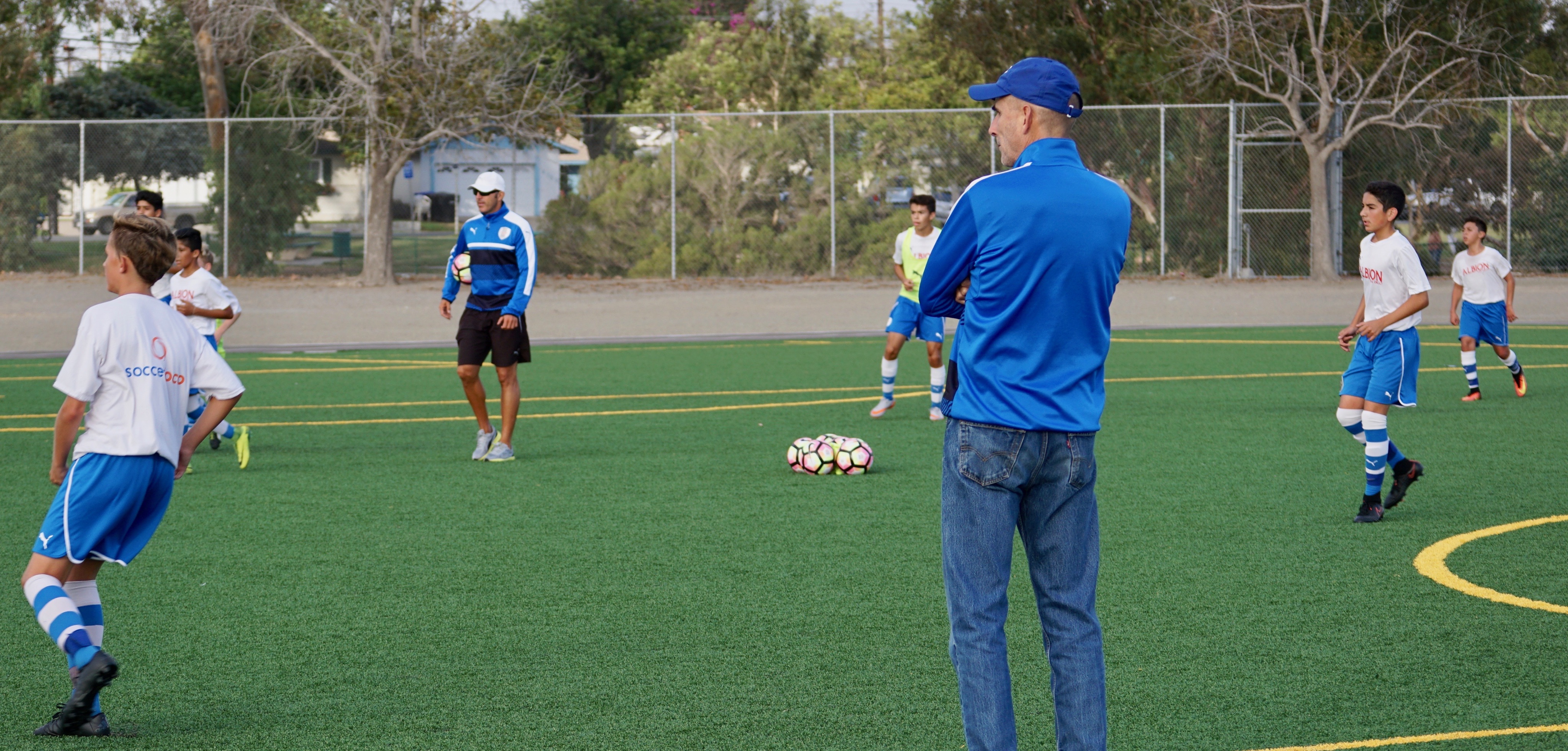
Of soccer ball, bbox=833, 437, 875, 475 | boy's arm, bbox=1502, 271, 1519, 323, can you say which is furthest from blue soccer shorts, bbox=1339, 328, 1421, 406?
boy's arm, bbox=1502, 271, 1519, 323

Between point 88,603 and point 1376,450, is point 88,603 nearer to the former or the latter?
point 88,603

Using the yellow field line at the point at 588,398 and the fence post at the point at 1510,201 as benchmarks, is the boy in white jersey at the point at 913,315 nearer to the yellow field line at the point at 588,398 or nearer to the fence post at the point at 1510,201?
the yellow field line at the point at 588,398

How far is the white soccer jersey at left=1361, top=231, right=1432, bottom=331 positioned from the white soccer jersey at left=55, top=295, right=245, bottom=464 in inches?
240

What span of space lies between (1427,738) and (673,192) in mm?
23088

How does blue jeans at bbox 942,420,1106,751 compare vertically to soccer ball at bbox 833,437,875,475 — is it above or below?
above

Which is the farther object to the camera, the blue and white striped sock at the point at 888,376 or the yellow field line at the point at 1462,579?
the blue and white striped sock at the point at 888,376

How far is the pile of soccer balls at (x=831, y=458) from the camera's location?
383 inches

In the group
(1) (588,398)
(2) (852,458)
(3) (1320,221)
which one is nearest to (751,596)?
(2) (852,458)

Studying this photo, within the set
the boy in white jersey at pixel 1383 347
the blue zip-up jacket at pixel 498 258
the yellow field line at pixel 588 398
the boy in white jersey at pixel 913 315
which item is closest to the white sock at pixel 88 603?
the blue zip-up jacket at pixel 498 258

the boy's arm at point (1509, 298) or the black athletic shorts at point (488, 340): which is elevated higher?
the boy's arm at point (1509, 298)

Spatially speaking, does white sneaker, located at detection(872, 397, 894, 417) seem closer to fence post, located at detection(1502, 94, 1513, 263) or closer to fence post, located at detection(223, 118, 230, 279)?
fence post, located at detection(1502, 94, 1513, 263)

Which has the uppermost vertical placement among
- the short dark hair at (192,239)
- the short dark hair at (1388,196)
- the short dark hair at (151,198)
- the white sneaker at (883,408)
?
the short dark hair at (151,198)

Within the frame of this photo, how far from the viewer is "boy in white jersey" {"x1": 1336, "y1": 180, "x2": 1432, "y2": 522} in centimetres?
796

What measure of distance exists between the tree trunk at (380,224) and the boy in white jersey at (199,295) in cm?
1575
